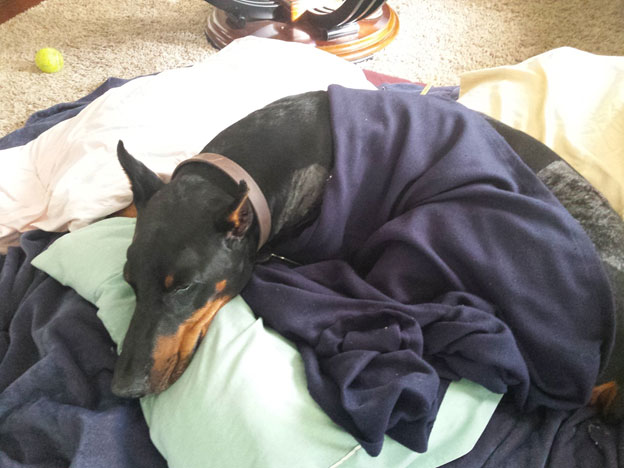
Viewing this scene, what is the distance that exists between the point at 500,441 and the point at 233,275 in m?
0.72

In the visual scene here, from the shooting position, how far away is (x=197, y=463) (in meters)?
1.02

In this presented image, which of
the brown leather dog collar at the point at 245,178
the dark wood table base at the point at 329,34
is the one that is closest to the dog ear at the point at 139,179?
the brown leather dog collar at the point at 245,178

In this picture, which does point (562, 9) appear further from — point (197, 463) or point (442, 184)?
point (197, 463)

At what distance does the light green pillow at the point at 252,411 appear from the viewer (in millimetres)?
1004

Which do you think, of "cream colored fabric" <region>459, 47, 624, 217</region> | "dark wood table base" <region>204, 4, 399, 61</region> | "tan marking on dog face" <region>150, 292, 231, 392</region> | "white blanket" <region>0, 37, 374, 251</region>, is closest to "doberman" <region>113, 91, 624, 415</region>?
"tan marking on dog face" <region>150, 292, 231, 392</region>

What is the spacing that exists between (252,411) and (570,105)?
1382mm

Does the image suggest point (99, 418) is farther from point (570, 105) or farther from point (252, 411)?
point (570, 105)

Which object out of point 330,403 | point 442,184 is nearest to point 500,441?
point 330,403

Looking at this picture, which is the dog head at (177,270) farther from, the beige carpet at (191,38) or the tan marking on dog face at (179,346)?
the beige carpet at (191,38)

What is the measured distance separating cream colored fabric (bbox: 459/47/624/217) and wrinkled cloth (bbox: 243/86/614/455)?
1.10ft

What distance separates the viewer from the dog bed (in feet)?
3.40

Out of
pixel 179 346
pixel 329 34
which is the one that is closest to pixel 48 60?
pixel 329 34

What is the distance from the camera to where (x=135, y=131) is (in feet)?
5.37

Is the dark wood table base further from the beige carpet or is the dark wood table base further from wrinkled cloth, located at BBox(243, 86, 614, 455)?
wrinkled cloth, located at BBox(243, 86, 614, 455)
